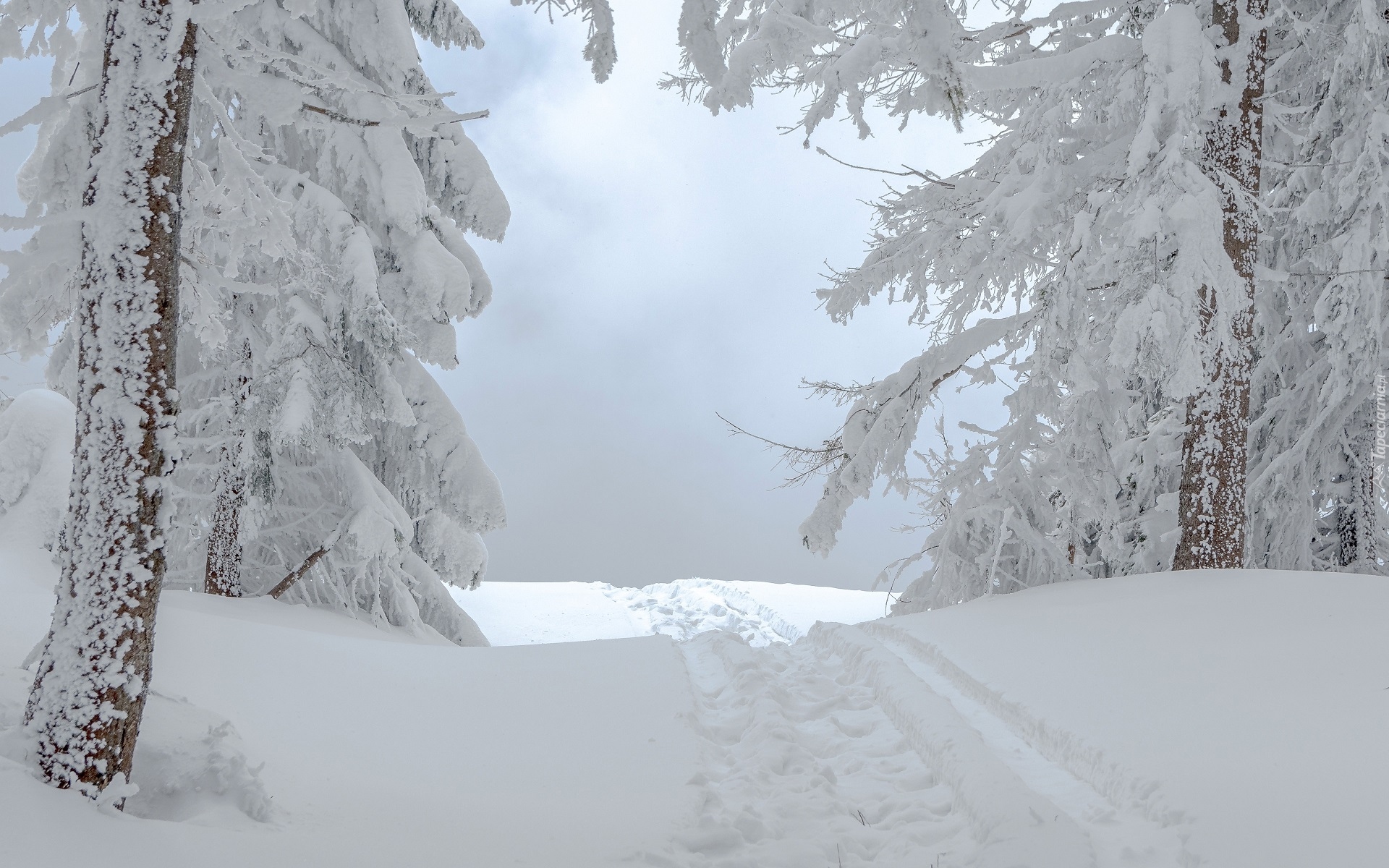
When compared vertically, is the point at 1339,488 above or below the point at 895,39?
below

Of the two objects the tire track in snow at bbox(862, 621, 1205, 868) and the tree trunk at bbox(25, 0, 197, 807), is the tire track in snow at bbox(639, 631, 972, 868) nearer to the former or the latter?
the tire track in snow at bbox(862, 621, 1205, 868)

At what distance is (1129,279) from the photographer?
6969mm

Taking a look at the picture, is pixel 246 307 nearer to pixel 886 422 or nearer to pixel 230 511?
pixel 230 511

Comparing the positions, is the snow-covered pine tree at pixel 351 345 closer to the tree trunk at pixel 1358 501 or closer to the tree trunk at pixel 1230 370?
the tree trunk at pixel 1230 370

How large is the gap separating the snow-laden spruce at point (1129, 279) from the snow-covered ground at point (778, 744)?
4.84 ft

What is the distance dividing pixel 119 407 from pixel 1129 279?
23.7 feet

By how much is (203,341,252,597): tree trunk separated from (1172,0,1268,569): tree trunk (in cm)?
990

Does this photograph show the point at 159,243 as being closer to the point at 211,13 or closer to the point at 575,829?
the point at 211,13

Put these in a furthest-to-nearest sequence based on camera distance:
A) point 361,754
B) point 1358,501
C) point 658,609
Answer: point 658,609 < point 1358,501 < point 361,754

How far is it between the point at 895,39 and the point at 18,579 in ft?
31.9

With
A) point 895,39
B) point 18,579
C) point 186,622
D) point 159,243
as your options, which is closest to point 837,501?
point 895,39

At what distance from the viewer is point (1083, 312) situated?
24.3 feet

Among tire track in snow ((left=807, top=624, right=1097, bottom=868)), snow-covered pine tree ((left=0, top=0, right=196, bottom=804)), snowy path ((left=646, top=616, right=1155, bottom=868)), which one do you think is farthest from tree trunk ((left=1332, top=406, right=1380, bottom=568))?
snow-covered pine tree ((left=0, top=0, right=196, bottom=804))

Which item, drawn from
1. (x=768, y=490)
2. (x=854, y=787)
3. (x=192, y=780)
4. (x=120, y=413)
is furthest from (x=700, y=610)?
(x=120, y=413)
